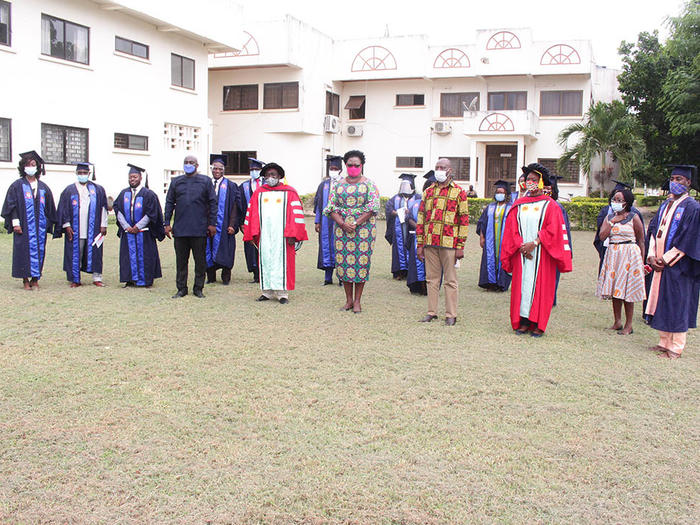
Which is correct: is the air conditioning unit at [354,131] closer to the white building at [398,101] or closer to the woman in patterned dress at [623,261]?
the white building at [398,101]

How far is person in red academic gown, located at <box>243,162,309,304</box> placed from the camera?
29.8 feet

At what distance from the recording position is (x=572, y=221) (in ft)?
82.0

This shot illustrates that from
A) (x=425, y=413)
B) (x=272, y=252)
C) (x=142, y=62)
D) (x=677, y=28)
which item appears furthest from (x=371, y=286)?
(x=677, y=28)

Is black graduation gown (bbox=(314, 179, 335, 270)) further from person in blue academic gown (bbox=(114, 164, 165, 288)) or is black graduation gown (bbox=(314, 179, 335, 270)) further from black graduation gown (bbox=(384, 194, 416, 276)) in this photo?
person in blue academic gown (bbox=(114, 164, 165, 288))

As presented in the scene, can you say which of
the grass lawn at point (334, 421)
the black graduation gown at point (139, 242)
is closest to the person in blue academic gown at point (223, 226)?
the black graduation gown at point (139, 242)

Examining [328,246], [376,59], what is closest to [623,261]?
[328,246]

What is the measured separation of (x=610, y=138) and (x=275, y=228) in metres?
22.2

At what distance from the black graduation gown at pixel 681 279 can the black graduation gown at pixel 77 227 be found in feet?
24.7

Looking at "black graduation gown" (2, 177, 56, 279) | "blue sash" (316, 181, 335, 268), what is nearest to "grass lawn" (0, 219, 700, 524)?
"black graduation gown" (2, 177, 56, 279)

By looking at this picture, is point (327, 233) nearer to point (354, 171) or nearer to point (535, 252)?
point (354, 171)

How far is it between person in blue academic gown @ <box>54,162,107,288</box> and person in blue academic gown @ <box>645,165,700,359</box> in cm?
741

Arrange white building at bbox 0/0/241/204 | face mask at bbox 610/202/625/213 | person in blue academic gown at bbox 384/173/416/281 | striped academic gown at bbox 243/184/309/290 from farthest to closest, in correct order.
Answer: white building at bbox 0/0/241/204 < person in blue academic gown at bbox 384/173/416/281 < striped academic gown at bbox 243/184/309/290 < face mask at bbox 610/202/625/213

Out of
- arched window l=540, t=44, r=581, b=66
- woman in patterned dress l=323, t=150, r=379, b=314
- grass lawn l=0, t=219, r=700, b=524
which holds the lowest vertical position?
grass lawn l=0, t=219, r=700, b=524

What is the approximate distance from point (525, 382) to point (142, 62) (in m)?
19.3
